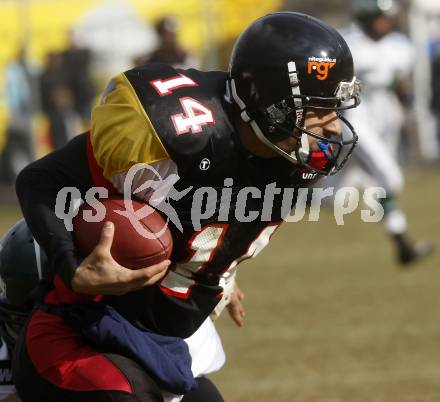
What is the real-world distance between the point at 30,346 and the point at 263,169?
81cm

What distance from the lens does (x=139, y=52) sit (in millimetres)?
12242

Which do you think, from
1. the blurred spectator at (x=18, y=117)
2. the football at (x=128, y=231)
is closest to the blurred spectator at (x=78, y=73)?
the blurred spectator at (x=18, y=117)

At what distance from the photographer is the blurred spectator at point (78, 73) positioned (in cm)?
1200

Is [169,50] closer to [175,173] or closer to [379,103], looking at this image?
[379,103]

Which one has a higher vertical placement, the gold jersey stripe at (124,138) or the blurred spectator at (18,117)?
the gold jersey stripe at (124,138)

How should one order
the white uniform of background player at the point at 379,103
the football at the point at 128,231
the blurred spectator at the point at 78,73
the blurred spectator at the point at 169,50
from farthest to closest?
the blurred spectator at the point at 78,73
the blurred spectator at the point at 169,50
the white uniform of background player at the point at 379,103
the football at the point at 128,231

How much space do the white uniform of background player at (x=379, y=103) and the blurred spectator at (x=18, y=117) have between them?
3920 mm

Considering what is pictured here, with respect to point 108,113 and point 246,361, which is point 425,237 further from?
point 108,113

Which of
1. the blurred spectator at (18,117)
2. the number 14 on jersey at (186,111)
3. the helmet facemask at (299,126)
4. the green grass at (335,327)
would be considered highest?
the number 14 on jersey at (186,111)

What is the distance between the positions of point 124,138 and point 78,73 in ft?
31.2

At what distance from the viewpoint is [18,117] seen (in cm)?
1166

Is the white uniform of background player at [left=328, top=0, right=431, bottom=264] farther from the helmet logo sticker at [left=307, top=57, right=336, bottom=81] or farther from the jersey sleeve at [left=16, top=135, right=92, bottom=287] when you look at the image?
the jersey sleeve at [left=16, top=135, right=92, bottom=287]

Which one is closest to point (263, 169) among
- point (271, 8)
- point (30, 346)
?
point (30, 346)

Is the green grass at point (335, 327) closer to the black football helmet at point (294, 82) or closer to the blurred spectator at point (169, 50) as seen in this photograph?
the black football helmet at point (294, 82)
